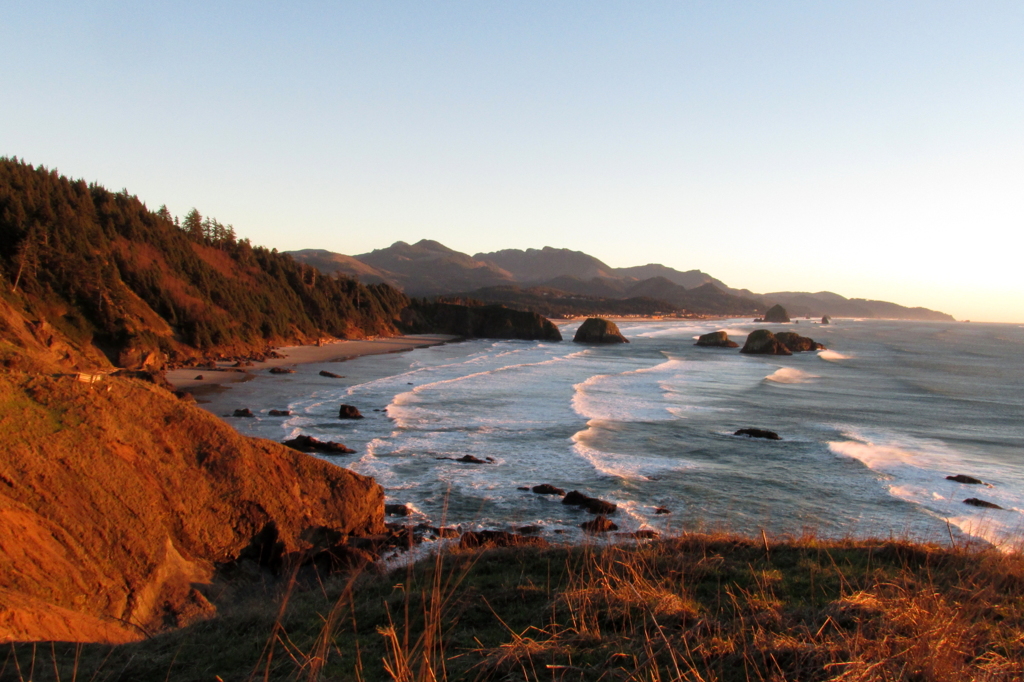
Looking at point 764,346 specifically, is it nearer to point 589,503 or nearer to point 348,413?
point 348,413

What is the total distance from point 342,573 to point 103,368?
31.8 metres

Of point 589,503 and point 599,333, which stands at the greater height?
point 599,333

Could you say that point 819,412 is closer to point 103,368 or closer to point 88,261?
point 103,368

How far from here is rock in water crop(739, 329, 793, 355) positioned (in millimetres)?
71875

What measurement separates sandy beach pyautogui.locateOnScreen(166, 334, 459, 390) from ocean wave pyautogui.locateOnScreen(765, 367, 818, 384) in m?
35.6

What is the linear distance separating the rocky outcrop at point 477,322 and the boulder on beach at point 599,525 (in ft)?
273

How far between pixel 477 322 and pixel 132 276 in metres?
60.2

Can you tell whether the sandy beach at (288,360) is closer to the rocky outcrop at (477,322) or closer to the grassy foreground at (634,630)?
the rocky outcrop at (477,322)

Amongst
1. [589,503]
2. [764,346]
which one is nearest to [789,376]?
[764,346]

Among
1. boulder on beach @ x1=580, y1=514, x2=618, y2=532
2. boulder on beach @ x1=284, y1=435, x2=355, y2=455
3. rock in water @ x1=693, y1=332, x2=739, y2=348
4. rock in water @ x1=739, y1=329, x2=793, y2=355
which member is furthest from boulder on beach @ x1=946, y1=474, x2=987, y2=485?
rock in water @ x1=693, y1=332, x2=739, y2=348

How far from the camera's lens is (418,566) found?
27.5ft

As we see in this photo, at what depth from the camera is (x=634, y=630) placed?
442 cm

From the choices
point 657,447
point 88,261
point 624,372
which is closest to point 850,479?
point 657,447

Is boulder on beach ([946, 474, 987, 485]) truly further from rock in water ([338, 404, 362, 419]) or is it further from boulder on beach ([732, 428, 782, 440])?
rock in water ([338, 404, 362, 419])
